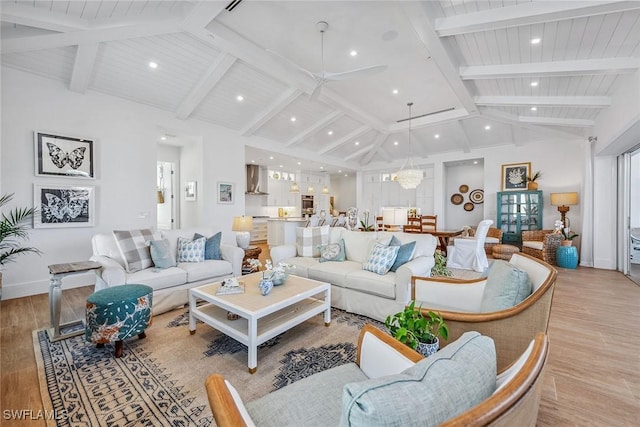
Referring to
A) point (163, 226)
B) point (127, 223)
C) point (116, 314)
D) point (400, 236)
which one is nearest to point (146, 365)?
point (116, 314)

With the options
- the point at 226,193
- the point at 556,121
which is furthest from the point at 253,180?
the point at 556,121

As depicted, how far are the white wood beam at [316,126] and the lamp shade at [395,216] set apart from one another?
12.5ft

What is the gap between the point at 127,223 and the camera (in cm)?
441

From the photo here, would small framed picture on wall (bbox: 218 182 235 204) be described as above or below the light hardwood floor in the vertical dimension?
above

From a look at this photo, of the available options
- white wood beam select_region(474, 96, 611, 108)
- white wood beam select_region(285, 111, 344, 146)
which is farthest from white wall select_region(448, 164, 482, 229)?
white wood beam select_region(285, 111, 344, 146)

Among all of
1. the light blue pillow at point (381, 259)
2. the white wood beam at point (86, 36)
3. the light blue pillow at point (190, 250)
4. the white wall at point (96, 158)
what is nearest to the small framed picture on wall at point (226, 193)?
the white wall at point (96, 158)

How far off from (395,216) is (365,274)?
6291mm

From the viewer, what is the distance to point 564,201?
5.59 meters

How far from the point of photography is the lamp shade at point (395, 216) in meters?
8.66

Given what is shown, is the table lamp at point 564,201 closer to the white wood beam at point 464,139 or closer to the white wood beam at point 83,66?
the white wood beam at point 464,139

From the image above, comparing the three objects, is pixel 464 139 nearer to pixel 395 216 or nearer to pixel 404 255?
pixel 395 216

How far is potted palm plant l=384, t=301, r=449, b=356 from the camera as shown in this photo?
1.38 meters

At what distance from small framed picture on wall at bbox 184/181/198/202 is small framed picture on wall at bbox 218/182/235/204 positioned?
0.48 metres

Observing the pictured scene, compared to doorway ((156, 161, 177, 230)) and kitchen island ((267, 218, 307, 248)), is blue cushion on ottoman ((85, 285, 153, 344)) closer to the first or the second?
doorway ((156, 161, 177, 230))
